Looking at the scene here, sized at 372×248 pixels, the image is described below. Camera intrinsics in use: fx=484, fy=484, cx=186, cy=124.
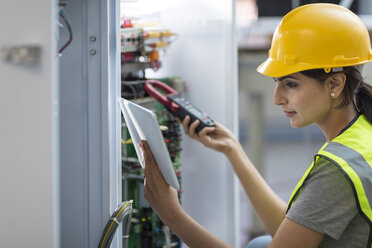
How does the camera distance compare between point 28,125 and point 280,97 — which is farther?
point 280,97

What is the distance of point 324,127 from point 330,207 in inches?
11.2

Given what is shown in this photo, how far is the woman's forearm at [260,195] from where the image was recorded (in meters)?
1.75

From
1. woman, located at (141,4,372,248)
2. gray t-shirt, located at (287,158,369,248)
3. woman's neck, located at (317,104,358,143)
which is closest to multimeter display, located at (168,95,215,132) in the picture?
woman, located at (141,4,372,248)

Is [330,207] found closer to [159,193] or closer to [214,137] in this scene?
[159,193]

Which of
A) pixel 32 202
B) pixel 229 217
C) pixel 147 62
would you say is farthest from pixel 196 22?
pixel 32 202

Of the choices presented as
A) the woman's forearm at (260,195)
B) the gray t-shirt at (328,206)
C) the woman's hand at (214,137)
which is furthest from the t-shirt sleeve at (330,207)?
the woman's hand at (214,137)

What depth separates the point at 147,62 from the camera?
2045 mm

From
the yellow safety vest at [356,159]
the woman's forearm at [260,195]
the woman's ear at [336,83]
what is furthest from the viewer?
the woman's forearm at [260,195]

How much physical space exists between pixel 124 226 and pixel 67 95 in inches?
17.0

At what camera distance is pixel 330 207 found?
1.18 m

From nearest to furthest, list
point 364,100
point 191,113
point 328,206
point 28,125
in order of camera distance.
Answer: point 28,125
point 328,206
point 364,100
point 191,113

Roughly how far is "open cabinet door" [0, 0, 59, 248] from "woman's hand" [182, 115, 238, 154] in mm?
960

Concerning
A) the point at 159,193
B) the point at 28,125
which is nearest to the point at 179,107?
the point at 159,193

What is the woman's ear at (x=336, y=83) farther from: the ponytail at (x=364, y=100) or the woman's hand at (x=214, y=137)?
the woman's hand at (x=214, y=137)
